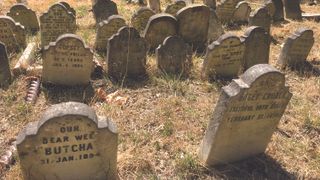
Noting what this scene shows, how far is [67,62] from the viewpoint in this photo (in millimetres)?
6852

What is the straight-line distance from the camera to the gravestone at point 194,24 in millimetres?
8594

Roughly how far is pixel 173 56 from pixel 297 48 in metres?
2.71

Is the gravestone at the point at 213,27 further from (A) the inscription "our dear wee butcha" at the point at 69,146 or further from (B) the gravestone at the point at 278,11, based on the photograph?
(A) the inscription "our dear wee butcha" at the point at 69,146

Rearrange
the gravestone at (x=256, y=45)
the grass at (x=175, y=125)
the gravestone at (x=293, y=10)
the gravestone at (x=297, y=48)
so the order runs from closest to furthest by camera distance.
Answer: the grass at (x=175, y=125), the gravestone at (x=256, y=45), the gravestone at (x=297, y=48), the gravestone at (x=293, y=10)

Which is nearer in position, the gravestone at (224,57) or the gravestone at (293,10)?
→ the gravestone at (224,57)

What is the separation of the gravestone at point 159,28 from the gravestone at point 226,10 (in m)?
3.55

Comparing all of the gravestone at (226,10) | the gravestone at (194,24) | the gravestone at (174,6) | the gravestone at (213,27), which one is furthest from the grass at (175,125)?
the gravestone at (226,10)

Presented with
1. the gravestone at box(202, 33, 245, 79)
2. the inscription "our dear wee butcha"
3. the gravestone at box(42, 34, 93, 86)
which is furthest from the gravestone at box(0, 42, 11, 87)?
the gravestone at box(202, 33, 245, 79)

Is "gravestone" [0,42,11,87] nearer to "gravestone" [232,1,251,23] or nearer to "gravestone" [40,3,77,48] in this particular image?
"gravestone" [40,3,77,48]

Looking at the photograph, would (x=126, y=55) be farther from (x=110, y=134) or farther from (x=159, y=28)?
(x=110, y=134)

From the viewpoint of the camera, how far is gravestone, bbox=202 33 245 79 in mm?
7262

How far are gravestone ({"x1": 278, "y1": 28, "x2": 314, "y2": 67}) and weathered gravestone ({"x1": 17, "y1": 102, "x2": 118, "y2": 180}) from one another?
5178 millimetres

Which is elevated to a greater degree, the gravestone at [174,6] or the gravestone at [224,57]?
the gravestone at [174,6]

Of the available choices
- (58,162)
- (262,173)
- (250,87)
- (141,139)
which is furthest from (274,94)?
(58,162)
